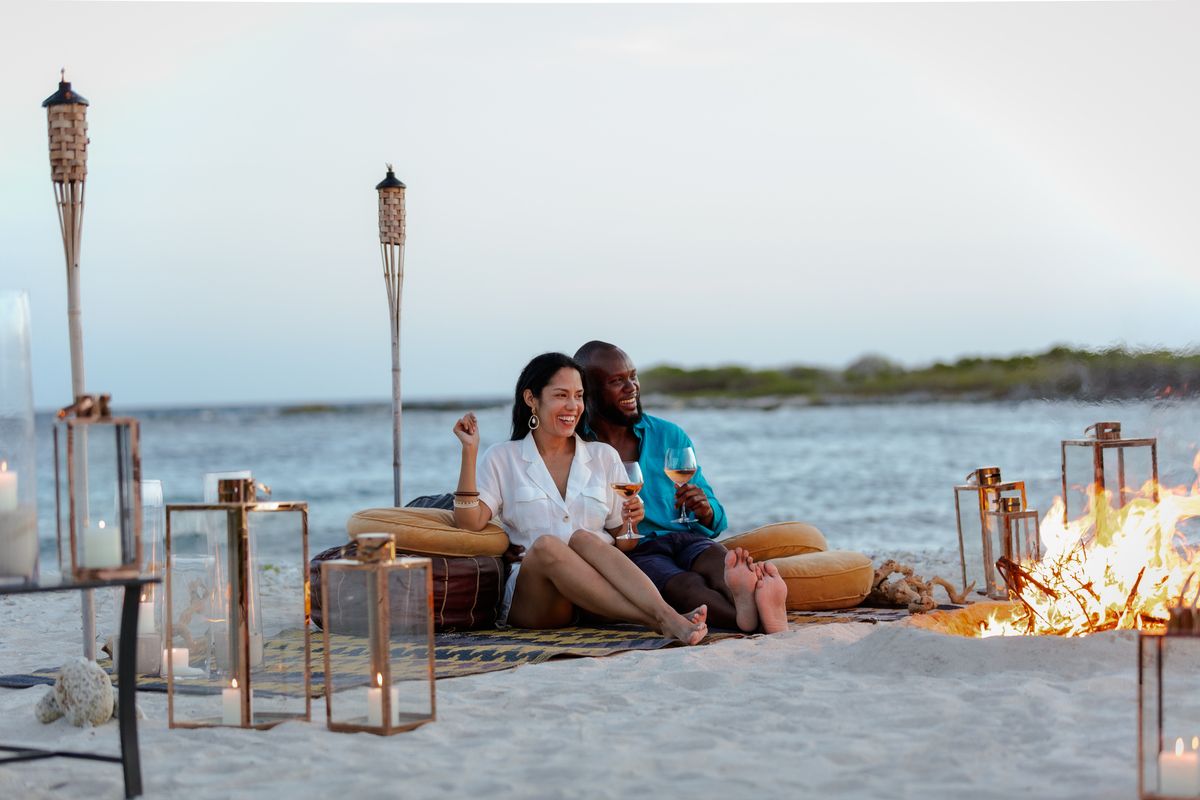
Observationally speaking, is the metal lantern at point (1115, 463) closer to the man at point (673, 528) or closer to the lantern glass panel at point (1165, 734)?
the man at point (673, 528)

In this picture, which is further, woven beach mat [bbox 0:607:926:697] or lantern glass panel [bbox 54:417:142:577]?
woven beach mat [bbox 0:607:926:697]

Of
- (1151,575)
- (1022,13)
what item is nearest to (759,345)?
(1022,13)

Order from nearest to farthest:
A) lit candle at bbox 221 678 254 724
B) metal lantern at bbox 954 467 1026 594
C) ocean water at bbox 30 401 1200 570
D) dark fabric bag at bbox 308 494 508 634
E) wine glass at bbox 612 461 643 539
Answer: lit candle at bbox 221 678 254 724 → wine glass at bbox 612 461 643 539 → dark fabric bag at bbox 308 494 508 634 → metal lantern at bbox 954 467 1026 594 → ocean water at bbox 30 401 1200 570

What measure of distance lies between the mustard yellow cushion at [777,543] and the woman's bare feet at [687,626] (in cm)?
108

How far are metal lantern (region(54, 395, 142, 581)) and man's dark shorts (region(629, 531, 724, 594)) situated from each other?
2823 mm

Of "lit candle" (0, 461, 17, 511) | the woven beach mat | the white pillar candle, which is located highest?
"lit candle" (0, 461, 17, 511)

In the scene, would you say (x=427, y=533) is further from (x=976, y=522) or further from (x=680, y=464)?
(x=976, y=522)

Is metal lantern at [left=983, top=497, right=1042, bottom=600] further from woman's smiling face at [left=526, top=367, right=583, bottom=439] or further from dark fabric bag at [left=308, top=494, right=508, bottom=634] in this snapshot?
dark fabric bag at [left=308, top=494, right=508, bottom=634]

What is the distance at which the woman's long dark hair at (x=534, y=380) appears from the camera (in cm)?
553

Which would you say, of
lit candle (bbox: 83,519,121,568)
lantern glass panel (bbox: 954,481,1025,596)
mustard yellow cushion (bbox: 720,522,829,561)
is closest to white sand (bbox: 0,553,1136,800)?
lit candle (bbox: 83,519,121,568)

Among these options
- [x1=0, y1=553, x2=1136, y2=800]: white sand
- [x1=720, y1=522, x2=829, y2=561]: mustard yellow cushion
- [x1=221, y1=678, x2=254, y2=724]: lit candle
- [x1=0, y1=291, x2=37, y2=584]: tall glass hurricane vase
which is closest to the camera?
[x1=0, y1=291, x2=37, y2=584]: tall glass hurricane vase

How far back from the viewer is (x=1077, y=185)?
31.9 feet

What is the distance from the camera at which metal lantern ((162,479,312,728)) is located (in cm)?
364

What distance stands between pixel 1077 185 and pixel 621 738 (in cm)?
774
